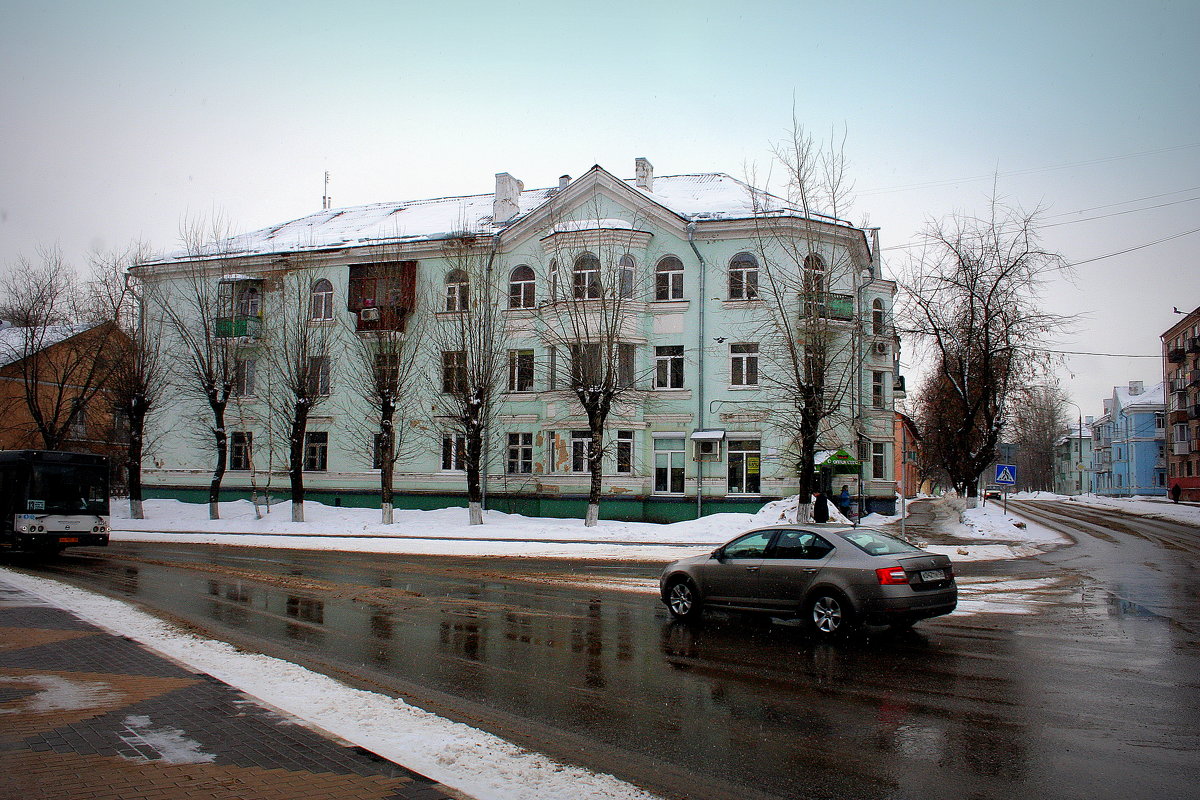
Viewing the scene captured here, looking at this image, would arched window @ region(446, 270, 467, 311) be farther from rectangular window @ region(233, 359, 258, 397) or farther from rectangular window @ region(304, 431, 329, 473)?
rectangular window @ region(233, 359, 258, 397)

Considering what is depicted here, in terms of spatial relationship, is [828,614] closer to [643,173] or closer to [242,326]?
[643,173]

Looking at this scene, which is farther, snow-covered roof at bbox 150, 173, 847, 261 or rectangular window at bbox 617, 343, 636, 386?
snow-covered roof at bbox 150, 173, 847, 261

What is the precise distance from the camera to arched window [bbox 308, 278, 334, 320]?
123ft

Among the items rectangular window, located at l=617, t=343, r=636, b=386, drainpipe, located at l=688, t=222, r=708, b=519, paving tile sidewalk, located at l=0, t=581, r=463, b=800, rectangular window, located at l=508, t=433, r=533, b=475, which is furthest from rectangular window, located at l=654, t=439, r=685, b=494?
paving tile sidewalk, located at l=0, t=581, r=463, b=800

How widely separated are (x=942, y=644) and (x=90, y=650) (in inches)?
369

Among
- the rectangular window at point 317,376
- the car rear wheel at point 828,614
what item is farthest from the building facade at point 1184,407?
the car rear wheel at point 828,614

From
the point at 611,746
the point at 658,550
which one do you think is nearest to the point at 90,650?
the point at 611,746

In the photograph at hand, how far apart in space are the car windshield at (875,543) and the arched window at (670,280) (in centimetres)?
2323

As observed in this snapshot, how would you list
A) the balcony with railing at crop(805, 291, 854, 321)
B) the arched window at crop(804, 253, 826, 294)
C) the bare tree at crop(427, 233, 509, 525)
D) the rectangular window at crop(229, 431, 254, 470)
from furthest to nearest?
the rectangular window at crop(229, 431, 254, 470) < the bare tree at crop(427, 233, 509, 525) < the arched window at crop(804, 253, 826, 294) < the balcony with railing at crop(805, 291, 854, 321)

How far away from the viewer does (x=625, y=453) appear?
107ft

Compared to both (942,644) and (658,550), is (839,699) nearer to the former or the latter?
(942,644)

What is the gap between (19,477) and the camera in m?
20.0

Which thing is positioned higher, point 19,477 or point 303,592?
point 19,477

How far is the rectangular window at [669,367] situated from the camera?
108 feet
